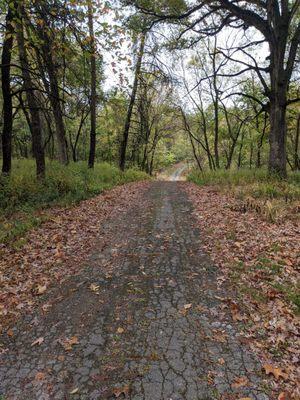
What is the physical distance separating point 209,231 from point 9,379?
515 cm

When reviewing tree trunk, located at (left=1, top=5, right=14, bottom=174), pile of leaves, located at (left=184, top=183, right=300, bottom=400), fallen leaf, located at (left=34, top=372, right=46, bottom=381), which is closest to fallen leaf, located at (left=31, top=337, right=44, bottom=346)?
fallen leaf, located at (left=34, top=372, right=46, bottom=381)

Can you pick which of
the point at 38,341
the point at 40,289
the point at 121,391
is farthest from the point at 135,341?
the point at 40,289

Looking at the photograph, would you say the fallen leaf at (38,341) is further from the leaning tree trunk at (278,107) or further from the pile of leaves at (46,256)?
the leaning tree trunk at (278,107)

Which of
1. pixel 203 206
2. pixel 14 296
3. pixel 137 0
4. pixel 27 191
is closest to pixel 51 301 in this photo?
pixel 14 296

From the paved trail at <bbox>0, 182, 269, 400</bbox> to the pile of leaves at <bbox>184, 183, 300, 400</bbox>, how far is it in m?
0.23

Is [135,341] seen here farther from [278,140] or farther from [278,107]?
[278,107]

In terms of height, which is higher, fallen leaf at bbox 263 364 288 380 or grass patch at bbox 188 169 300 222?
grass patch at bbox 188 169 300 222

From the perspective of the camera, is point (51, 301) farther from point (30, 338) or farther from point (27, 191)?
point (27, 191)

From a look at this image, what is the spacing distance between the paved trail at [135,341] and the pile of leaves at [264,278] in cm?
23

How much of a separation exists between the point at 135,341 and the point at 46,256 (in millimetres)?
3225

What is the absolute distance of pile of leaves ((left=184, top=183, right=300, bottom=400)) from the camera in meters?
3.13

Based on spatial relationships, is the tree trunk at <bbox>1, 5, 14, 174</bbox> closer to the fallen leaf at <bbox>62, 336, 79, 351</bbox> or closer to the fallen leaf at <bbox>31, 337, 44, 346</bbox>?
the fallen leaf at <bbox>31, 337, 44, 346</bbox>

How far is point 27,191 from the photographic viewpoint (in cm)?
911

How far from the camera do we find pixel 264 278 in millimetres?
4754
